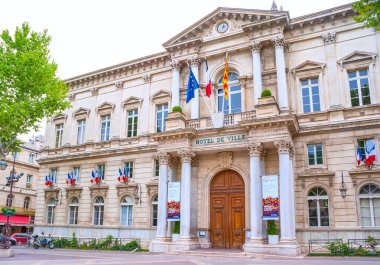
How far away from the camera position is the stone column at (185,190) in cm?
2048

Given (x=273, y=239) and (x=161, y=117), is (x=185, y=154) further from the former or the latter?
(x=273, y=239)

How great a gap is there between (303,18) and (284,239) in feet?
42.5

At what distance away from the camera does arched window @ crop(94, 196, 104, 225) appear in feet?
88.0

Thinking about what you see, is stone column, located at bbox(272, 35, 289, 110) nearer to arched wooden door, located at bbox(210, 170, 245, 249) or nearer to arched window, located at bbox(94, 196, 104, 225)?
arched wooden door, located at bbox(210, 170, 245, 249)

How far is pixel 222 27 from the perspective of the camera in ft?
81.1

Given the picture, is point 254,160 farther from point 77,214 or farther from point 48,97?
point 77,214

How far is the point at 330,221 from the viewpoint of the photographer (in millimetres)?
19125

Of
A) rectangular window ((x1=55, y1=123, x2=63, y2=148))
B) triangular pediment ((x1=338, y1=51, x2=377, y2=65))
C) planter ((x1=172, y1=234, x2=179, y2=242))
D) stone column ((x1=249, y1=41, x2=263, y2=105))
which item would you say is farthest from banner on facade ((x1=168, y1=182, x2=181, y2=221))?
rectangular window ((x1=55, y1=123, x2=63, y2=148))

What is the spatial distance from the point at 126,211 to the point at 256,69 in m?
13.1

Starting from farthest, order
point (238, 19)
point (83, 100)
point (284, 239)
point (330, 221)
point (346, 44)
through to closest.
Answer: point (83, 100), point (238, 19), point (346, 44), point (330, 221), point (284, 239)

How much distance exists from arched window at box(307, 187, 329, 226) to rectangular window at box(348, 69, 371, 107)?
208 inches

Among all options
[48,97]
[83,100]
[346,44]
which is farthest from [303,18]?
[83,100]

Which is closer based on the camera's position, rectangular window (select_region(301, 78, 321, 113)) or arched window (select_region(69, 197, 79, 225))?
rectangular window (select_region(301, 78, 321, 113))

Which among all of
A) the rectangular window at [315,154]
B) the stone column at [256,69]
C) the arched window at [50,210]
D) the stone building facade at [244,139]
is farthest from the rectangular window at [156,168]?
the arched window at [50,210]
